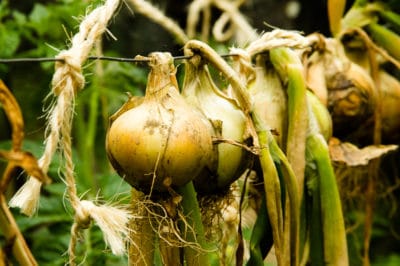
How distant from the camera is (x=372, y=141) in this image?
112 centimetres

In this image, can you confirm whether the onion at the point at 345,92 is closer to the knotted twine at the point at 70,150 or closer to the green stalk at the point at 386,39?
the green stalk at the point at 386,39

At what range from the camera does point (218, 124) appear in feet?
2.32

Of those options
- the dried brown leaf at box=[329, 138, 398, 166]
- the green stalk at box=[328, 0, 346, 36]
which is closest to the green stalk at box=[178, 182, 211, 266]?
the dried brown leaf at box=[329, 138, 398, 166]

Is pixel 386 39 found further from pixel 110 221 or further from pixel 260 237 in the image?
pixel 110 221

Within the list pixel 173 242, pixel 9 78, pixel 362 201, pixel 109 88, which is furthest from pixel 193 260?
pixel 9 78

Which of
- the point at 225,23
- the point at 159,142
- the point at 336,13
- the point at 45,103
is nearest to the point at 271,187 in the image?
the point at 159,142

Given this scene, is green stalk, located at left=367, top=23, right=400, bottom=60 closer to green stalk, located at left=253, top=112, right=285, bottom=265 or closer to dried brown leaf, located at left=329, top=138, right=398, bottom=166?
dried brown leaf, located at left=329, top=138, right=398, bottom=166

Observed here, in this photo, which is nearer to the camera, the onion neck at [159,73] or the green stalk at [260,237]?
the onion neck at [159,73]

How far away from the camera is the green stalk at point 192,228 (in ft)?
2.29

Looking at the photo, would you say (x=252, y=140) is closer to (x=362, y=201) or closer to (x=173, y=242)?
(x=173, y=242)

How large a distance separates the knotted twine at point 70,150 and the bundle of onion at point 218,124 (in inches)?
4.2

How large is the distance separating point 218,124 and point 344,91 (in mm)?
342

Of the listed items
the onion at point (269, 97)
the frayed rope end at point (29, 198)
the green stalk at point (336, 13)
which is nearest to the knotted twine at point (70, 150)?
the frayed rope end at point (29, 198)

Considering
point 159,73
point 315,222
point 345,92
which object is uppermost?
point 159,73
